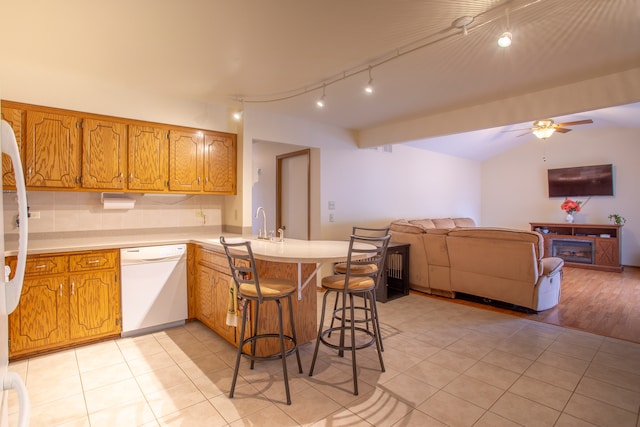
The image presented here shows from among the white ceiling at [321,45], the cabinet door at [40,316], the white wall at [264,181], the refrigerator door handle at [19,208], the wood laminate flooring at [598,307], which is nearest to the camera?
the refrigerator door handle at [19,208]

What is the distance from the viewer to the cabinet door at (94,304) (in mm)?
2865

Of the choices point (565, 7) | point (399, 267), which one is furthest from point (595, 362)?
point (565, 7)

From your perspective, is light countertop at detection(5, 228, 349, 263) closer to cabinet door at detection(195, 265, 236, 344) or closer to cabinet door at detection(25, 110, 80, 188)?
cabinet door at detection(195, 265, 236, 344)

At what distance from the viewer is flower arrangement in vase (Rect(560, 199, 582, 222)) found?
7.04 m

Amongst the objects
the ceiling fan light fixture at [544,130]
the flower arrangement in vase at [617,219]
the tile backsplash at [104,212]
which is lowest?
the flower arrangement in vase at [617,219]

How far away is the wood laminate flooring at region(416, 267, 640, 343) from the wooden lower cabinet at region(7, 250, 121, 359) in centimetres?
406

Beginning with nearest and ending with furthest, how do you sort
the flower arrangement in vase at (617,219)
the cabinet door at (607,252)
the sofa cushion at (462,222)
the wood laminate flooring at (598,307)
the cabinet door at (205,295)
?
the cabinet door at (205,295) → the wood laminate flooring at (598,307) → the cabinet door at (607,252) → the flower arrangement in vase at (617,219) → the sofa cushion at (462,222)

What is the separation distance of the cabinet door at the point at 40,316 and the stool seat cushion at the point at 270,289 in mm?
1740

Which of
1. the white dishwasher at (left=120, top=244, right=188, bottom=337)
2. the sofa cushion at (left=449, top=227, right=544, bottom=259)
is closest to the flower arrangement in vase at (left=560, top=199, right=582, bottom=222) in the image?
the sofa cushion at (left=449, top=227, right=544, bottom=259)

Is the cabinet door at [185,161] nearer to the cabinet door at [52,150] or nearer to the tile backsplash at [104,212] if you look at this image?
the tile backsplash at [104,212]

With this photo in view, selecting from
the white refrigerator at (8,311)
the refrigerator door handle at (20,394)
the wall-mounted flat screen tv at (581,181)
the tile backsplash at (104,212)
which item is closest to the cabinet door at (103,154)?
the tile backsplash at (104,212)

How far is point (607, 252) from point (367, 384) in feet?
21.4

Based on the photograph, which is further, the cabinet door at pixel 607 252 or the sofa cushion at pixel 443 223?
the sofa cushion at pixel 443 223

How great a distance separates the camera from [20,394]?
0.82 meters
